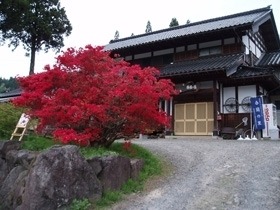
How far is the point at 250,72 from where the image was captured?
17641 millimetres

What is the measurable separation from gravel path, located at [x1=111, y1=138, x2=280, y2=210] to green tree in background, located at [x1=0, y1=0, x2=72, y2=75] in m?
19.4

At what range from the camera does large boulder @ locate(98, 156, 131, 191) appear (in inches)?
310

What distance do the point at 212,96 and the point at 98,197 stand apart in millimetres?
12249

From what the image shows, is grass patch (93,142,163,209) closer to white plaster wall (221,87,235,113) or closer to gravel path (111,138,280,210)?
gravel path (111,138,280,210)

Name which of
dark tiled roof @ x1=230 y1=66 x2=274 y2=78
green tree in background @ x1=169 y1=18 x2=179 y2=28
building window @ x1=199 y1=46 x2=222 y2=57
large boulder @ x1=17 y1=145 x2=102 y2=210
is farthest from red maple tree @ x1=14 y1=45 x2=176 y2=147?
green tree in background @ x1=169 y1=18 x2=179 y2=28

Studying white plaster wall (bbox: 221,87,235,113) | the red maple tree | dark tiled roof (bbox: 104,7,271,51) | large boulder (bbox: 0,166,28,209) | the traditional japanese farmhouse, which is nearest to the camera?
large boulder (bbox: 0,166,28,209)

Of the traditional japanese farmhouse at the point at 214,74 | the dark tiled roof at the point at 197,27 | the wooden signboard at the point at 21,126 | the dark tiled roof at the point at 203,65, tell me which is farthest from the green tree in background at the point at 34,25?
the wooden signboard at the point at 21,126

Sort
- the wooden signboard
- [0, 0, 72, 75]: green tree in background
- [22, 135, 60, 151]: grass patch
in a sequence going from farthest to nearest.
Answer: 1. [0, 0, 72, 75]: green tree in background
2. the wooden signboard
3. [22, 135, 60, 151]: grass patch

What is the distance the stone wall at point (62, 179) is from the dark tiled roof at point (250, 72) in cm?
1086

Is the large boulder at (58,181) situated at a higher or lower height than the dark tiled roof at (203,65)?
lower

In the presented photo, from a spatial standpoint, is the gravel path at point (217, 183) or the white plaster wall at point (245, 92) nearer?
the gravel path at point (217, 183)

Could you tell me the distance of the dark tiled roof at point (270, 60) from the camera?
21562 mm

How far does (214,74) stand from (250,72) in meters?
2.01

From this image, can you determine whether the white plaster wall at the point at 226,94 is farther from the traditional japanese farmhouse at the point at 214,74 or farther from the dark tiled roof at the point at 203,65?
the dark tiled roof at the point at 203,65
